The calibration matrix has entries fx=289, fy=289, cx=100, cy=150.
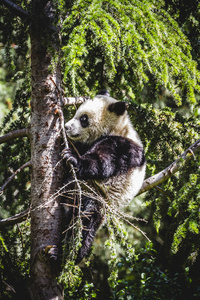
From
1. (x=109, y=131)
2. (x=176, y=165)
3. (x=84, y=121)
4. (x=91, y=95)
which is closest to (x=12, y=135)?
(x=84, y=121)

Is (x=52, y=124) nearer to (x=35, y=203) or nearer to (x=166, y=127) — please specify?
(x=35, y=203)

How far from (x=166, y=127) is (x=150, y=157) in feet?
1.44

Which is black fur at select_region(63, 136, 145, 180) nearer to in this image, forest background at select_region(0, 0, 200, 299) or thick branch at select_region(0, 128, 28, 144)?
forest background at select_region(0, 0, 200, 299)

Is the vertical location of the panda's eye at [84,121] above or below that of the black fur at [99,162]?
above

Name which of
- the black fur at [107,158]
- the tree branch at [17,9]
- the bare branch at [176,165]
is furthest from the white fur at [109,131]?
the tree branch at [17,9]

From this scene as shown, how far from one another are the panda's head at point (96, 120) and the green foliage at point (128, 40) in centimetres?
37

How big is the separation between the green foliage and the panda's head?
14.6 inches

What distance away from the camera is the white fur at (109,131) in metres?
2.99

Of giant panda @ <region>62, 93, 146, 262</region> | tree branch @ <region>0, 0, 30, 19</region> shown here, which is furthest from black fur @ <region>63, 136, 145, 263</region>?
tree branch @ <region>0, 0, 30, 19</region>

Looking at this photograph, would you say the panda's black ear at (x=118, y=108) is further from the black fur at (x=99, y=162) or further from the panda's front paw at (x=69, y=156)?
the panda's front paw at (x=69, y=156)

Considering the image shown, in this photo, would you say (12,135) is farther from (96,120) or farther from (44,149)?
(96,120)

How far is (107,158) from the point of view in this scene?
2.69 meters

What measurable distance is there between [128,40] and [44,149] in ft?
3.89

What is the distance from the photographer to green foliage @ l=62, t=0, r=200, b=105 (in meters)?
1.90
